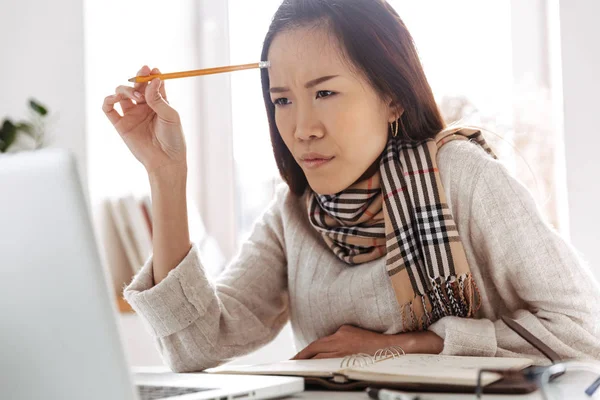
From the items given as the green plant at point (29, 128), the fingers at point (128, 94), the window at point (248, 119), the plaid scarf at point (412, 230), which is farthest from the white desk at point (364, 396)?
the window at point (248, 119)

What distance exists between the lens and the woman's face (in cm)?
132

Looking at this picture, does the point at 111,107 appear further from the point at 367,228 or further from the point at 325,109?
the point at 367,228

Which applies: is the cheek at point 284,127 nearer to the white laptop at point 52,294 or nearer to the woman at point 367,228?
the woman at point 367,228

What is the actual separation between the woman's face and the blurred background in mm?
852

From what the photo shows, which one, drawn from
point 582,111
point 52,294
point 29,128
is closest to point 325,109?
point 52,294

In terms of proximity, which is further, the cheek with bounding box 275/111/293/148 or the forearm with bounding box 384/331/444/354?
the cheek with bounding box 275/111/293/148

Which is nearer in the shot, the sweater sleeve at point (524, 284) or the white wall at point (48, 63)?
the sweater sleeve at point (524, 284)

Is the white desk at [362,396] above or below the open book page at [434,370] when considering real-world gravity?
below

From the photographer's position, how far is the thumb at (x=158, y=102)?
1362mm

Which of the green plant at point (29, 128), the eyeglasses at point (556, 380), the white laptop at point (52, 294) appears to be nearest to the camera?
the white laptop at point (52, 294)

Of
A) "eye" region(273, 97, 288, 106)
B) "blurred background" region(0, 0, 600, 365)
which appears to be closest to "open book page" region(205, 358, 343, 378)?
"eye" region(273, 97, 288, 106)

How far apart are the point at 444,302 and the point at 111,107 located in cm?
74

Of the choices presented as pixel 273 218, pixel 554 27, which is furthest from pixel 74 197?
pixel 554 27

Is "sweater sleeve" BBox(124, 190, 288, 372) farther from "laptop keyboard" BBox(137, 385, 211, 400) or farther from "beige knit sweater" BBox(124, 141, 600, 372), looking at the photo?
"laptop keyboard" BBox(137, 385, 211, 400)
